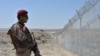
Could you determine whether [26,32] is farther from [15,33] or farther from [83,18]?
[83,18]

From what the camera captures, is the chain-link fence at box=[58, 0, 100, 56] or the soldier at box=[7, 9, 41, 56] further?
the chain-link fence at box=[58, 0, 100, 56]

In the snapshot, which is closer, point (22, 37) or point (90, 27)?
point (22, 37)

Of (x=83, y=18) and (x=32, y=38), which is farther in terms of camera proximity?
(x=83, y=18)

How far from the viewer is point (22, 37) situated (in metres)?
7.07

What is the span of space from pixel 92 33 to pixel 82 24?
2994 mm

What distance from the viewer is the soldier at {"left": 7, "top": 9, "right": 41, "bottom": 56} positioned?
7031mm

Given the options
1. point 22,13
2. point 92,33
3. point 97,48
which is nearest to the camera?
point 22,13

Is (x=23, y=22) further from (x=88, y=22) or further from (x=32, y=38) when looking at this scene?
(x=88, y=22)

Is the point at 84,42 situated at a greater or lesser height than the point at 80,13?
lesser

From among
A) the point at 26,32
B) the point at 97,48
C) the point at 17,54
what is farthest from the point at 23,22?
the point at 97,48

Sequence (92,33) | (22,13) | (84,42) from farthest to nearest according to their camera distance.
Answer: (84,42), (92,33), (22,13)

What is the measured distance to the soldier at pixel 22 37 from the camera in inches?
277

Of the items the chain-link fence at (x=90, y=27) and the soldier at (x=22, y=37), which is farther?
the chain-link fence at (x=90, y=27)

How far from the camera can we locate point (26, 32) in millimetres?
7062
